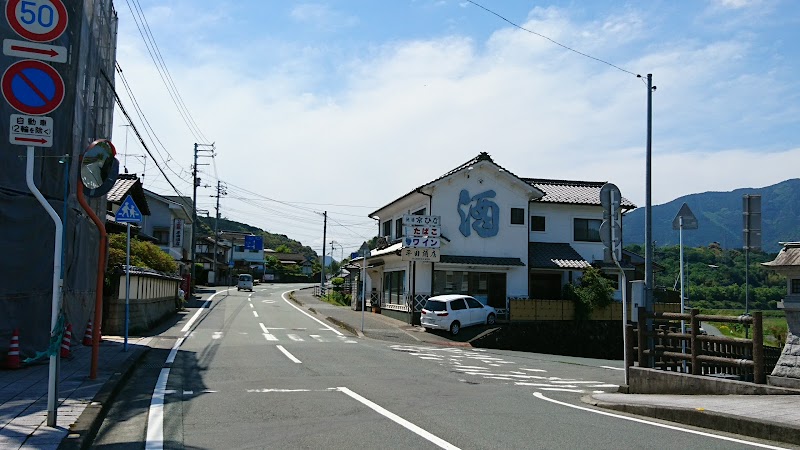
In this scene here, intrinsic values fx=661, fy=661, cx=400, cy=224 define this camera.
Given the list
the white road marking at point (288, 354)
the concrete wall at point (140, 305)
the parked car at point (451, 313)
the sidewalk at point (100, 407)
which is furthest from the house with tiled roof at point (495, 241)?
the sidewalk at point (100, 407)

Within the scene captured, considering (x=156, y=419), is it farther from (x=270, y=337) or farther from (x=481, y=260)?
(x=481, y=260)

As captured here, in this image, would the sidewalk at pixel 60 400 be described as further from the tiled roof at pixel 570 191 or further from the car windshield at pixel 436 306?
the tiled roof at pixel 570 191

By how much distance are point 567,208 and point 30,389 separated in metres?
28.9

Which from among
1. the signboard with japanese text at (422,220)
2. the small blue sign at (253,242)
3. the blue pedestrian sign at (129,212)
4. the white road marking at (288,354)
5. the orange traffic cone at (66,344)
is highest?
the small blue sign at (253,242)

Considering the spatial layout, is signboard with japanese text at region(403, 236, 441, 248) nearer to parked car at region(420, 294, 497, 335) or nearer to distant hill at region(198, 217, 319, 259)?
parked car at region(420, 294, 497, 335)

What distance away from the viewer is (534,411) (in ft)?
30.4

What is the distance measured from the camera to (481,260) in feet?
101

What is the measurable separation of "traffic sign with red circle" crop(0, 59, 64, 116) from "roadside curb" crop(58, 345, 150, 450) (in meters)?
3.37

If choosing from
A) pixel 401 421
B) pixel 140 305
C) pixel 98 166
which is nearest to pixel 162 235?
pixel 140 305

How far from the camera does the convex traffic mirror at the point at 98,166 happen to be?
30.4 ft

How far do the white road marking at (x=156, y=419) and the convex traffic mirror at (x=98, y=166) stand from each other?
3.23 m

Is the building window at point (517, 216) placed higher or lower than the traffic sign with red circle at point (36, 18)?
higher

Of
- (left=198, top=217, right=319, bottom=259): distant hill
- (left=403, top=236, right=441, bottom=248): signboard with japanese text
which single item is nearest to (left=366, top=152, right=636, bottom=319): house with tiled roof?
(left=403, top=236, right=441, bottom=248): signboard with japanese text

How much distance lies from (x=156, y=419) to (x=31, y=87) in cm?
417
